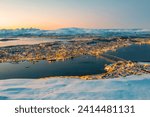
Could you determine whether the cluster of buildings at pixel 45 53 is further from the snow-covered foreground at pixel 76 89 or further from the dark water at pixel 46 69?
the snow-covered foreground at pixel 76 89

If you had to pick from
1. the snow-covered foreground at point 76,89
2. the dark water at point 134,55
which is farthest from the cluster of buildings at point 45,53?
the snow-covered foreground at point 76,89

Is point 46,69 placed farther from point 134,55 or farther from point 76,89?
point 76,89

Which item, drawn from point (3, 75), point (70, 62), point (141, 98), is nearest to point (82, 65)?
point (70, 62)

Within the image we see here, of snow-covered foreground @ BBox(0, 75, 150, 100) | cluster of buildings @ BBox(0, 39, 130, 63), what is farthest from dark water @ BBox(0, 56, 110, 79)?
snow-covered foreground @ BBox(0, 75, 150, 100)

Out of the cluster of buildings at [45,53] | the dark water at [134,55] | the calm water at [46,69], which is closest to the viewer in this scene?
the calm water at [46,69]

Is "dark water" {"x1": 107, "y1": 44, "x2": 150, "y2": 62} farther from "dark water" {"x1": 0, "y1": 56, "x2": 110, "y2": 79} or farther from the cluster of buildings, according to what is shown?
"dark water" {"x1": 0, "y1": 56, "x2": 110, "y2": 79}

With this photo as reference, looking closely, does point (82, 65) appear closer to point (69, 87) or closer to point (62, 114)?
point (69, 87)
